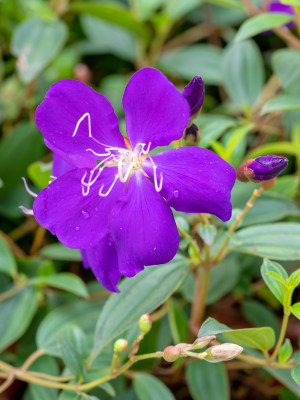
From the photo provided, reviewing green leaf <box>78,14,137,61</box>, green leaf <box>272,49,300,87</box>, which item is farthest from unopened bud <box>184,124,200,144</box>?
green leaf <box>78,14,137,61</box>

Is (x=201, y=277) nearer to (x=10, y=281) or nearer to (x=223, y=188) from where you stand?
(x=223, y=188)

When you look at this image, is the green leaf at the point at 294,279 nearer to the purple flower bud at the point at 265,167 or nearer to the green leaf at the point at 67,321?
the purple flower bud at the point at 265,167

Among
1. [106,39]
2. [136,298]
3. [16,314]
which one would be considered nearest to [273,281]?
[136,298]

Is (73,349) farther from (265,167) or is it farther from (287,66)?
(287,66)

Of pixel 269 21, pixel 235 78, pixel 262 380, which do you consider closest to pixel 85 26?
pixel 235 78

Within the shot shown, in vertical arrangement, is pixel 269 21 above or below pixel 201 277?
above

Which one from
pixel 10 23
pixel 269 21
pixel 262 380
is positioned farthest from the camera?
pixel 10 23
